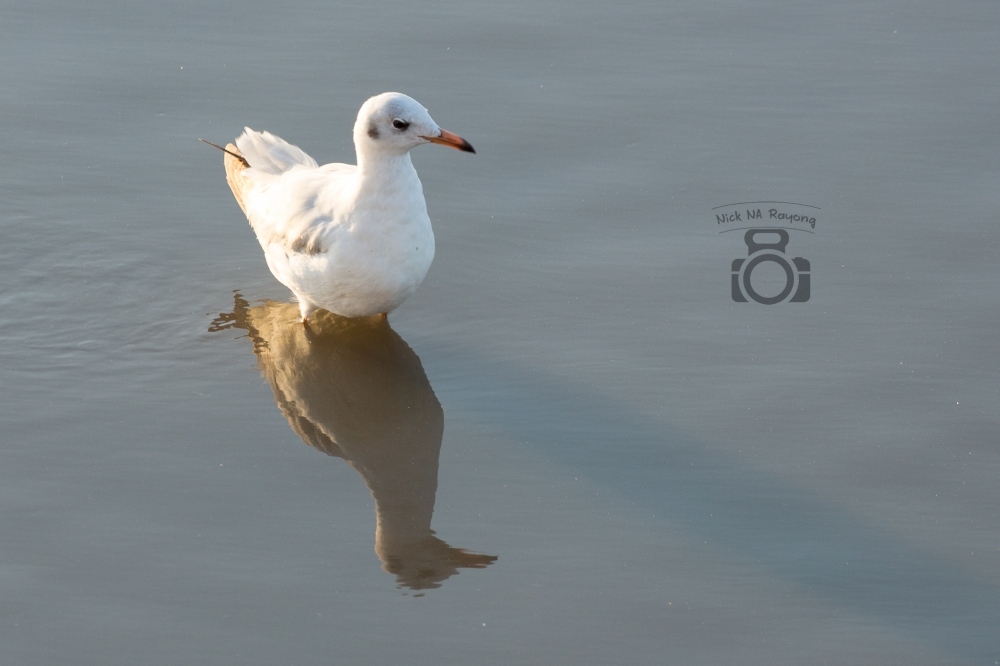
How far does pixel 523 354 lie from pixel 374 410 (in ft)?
2.21

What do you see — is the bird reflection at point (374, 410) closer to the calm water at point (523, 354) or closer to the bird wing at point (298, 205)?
the calm water at point (523, 354)

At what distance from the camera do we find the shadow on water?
13.2 feet

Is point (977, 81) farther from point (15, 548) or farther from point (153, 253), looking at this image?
point (15, 548)

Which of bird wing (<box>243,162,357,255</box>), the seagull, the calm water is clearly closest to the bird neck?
the seagull

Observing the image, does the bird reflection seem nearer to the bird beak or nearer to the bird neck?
the bird neck

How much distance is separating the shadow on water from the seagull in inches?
16.8

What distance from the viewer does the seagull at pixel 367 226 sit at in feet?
17.0

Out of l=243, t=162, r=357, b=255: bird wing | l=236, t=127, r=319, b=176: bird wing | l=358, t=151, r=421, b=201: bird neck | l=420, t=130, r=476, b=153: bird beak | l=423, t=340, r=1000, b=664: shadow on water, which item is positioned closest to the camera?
l=423, t=340, r=1000, b=664: shadow on water

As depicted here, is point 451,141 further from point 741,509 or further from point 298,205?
point 741,509

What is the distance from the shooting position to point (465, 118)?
22.0 ft

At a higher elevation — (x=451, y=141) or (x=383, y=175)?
(x=451, y=141)

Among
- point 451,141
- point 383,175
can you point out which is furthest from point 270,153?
point 451,141

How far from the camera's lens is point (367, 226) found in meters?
5.23

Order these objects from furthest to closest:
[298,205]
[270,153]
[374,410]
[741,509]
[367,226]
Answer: [270,153] → [298,205] → [367,226] → [374,410] → [741,509]
